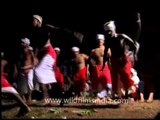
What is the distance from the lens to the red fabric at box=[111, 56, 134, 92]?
32.4 feet

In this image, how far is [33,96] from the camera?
12.4 metres

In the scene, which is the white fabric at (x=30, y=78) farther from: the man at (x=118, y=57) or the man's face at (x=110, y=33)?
the man's face at (x=110, y=33)

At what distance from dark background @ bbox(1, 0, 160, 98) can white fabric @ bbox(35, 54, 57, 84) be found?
3.33 metres

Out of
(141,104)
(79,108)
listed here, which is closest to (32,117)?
(79,108)

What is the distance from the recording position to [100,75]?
1103 centimetres

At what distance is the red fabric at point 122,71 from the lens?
9883 mm

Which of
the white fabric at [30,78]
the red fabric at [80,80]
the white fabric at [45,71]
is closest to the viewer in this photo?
the white fabric at [45,71]

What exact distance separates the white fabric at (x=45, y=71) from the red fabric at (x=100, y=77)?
A: 0.89 m

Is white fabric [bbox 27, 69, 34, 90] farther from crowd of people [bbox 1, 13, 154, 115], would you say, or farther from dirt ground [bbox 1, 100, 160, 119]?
dirt ground [bbox 1, 100, 160, 119]

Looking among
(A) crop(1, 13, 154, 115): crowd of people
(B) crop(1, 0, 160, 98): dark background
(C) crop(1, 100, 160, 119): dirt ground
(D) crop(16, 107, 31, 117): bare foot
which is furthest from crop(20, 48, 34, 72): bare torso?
(B) crop(1, 0, 160, 98): dark background

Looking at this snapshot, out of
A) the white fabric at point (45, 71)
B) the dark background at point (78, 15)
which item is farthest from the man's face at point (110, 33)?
the dark background at point (78, 15)

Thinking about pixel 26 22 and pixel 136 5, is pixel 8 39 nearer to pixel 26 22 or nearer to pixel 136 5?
pixel 26 22

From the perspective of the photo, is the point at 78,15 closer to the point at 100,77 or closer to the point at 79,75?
the point at 79,75

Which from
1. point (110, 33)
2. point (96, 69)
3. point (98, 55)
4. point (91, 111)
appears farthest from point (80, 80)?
point (91, 111)
